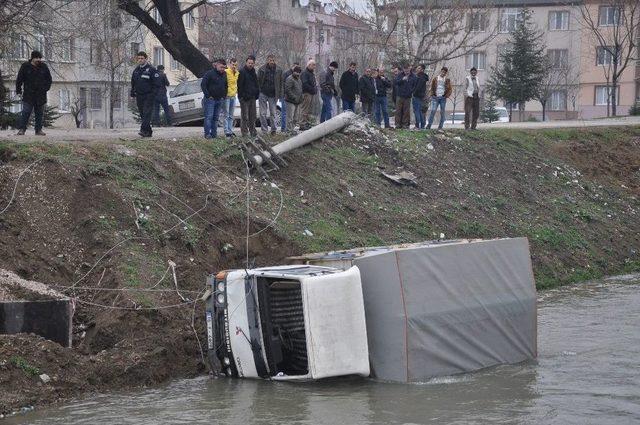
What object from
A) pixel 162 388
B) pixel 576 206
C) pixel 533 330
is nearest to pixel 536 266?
pixel 576 206

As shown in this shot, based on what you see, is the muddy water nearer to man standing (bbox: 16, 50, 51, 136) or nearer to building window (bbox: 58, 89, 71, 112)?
man standing (bbox: 16, 50, 51, 136)

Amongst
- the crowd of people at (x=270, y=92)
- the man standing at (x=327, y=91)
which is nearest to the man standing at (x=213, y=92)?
the crowd of people at (x=270, y=92)

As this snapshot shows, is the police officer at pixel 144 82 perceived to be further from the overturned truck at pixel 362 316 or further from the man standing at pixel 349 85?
the overturned truck at pixel 362 316

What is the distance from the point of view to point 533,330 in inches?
632

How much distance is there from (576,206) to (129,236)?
45.2 feet

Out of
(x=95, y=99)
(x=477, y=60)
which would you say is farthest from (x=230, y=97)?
(x=477, y=60)

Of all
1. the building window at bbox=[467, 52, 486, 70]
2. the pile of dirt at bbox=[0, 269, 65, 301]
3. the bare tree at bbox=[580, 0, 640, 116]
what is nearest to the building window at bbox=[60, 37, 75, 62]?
the pile of dirt at bbox=[0, 269, 65, 301]

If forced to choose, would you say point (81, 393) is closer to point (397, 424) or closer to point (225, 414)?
point (225, 414)

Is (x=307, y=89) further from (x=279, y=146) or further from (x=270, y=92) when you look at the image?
(x=279, y=146)

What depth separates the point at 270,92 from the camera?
Result: 24516mm

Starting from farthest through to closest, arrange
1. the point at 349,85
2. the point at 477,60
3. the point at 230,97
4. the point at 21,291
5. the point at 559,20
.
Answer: the point at 477,60, the point at 559,20, the point at 349,85, the point at 230,97, the point at 21,291

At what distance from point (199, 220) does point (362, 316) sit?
228 inches

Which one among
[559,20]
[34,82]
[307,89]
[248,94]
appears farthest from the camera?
[559,20]

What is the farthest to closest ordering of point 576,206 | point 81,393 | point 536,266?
1. point 576,206
2. point 536,266
3. point 81,393
